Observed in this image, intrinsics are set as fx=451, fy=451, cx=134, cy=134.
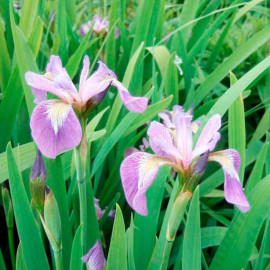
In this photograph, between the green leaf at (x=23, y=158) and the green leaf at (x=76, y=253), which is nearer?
the green leaf at (x=76, y=253)

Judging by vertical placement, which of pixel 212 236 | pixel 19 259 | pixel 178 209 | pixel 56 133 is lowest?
pixel 212 236

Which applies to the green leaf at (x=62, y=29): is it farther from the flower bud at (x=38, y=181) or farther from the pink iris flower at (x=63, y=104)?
the flower bud at (x=38, y=181)

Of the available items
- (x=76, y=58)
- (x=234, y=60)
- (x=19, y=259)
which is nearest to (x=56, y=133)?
(x=19, y=259)

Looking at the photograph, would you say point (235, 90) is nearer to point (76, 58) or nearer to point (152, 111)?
point (152, 111)

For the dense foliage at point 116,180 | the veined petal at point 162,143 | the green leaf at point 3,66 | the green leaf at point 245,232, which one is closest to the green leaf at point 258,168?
the dense foliage at point 116,180

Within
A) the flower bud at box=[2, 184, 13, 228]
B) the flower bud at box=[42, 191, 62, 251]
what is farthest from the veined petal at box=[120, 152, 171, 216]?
the flower bud at box=[2, 184, 13, 228]

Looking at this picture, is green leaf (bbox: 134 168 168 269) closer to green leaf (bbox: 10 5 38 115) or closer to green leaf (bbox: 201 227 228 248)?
green leaf (bbox: 201 227 228 248)
